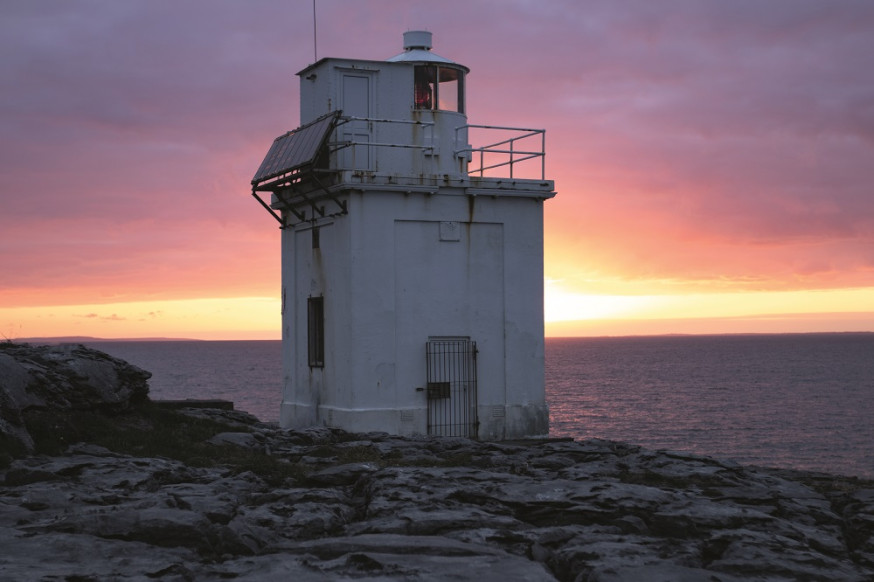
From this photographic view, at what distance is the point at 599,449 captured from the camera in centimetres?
1841

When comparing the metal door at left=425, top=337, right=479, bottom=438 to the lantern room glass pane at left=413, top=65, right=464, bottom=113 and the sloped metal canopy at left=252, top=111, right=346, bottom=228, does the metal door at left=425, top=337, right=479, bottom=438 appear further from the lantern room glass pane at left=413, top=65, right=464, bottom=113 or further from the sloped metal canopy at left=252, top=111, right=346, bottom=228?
the lantern room glass pane at left=413, top=65, right=464, bottom=113

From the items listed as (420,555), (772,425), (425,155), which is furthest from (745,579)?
(772,425)

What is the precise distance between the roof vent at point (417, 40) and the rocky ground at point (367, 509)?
11.2 meters

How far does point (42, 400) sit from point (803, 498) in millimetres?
11504

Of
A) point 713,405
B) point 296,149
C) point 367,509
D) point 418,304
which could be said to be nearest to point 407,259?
point 418,304

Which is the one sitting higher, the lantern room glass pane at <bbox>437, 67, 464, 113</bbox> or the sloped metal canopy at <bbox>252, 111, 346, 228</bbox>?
the lantern room glass pane at <bbox>437, 67, 464, 113</bbox>

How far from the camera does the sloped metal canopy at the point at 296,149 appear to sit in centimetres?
2228

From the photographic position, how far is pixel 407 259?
22328 mm

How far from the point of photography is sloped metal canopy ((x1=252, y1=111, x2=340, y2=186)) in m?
22.3

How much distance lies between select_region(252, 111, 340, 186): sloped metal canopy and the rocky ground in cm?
710

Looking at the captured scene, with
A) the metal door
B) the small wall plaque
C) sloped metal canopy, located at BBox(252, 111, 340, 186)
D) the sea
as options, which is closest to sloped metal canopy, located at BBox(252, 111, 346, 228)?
sloped metal canopy, located at BBox(252, 111, 340, 186)

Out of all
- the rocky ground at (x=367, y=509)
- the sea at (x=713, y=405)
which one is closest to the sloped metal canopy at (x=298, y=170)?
the rocky ground at (x=367, y=509)

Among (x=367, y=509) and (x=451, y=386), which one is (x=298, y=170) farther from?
(x=367, y=509)

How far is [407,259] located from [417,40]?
596 cm
